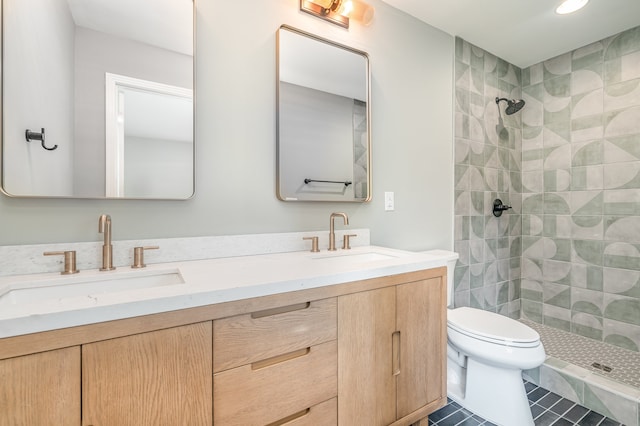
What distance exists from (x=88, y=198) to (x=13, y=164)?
223 millimetres

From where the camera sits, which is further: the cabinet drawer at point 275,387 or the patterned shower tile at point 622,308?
the patterned shower tile at point 622,308

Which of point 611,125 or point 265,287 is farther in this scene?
point 611,125

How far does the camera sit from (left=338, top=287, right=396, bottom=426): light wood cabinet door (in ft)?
3.33

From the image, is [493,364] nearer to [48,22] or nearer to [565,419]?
[565,419]

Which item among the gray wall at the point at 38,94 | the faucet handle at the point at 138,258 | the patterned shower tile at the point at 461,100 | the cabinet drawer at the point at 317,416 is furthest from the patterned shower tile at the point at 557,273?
the gray wall at the point at 38,94

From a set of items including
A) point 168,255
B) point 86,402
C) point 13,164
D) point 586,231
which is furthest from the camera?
point 586,231

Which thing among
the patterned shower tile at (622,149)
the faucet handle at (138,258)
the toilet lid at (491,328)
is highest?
the patterned shower tile at (622,149)

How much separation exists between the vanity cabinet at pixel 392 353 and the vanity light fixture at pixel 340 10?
1.43 metres

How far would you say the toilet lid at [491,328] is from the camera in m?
1.40

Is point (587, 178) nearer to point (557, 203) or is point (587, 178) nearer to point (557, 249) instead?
point (557, 203)

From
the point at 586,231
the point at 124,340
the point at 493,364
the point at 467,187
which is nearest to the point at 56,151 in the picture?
the point at 124,340

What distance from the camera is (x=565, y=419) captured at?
1.53 meters

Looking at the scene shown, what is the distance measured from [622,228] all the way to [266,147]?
8.38 feet

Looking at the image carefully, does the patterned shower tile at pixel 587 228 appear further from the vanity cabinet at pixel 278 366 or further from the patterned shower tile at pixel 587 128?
the vanity cabinet at pixel 278 366
